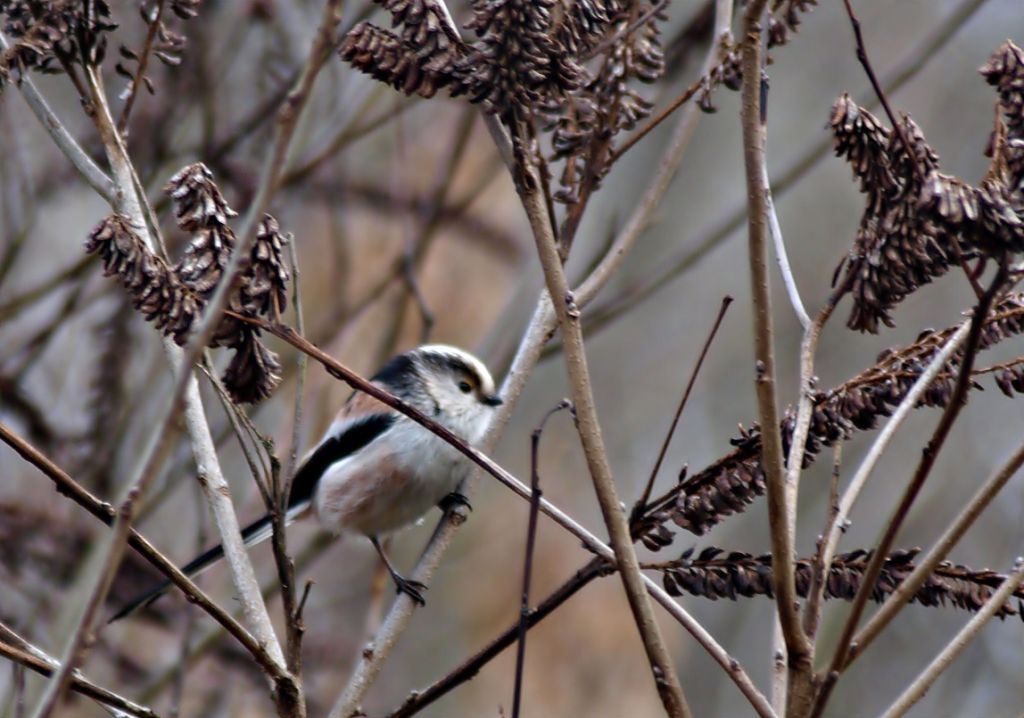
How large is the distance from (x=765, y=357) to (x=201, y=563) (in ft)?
7.04

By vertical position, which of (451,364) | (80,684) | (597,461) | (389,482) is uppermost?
(451,364)

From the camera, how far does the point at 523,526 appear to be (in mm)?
8500

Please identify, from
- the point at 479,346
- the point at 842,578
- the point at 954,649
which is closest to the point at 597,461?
the point at 842,578

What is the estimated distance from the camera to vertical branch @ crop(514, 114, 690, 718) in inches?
60.2

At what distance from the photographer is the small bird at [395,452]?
139 inches

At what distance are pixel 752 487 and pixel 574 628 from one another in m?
6.74

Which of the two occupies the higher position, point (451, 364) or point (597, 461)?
point (451, 364)

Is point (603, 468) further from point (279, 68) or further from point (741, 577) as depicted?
point (279, 68)

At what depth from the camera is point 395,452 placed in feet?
11.9

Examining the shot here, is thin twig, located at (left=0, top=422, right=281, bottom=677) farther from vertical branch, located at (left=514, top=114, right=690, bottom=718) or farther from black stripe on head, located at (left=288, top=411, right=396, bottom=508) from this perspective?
black stripe on head, located at (left=288, top=411, right=396, bottom=508)

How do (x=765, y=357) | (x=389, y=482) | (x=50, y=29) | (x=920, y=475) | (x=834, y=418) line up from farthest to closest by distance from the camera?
(x=389, y=482) → (x=50, y=29) → (x=834, y=418) → (x=765, y=357) → (x=920, y=475)

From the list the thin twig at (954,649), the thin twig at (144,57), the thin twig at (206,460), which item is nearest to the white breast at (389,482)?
the thin twig at (206,460)

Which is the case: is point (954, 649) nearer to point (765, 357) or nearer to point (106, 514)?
point (765, 357)

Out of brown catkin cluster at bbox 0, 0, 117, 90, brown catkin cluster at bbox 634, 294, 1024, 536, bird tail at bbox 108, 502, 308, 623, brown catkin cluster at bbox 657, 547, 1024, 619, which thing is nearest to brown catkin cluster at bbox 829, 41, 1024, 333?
brown catkin cluster at bbox 634, 294, 1024, 536
